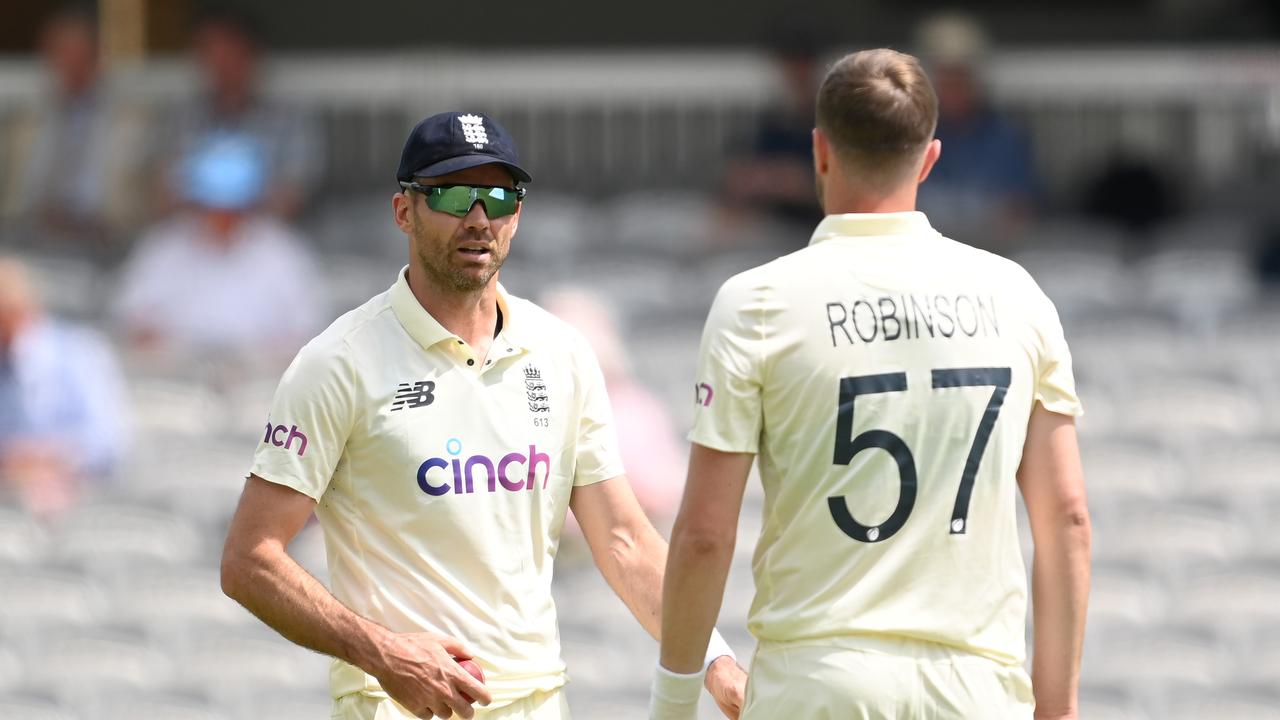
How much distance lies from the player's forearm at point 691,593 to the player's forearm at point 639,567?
1.27 ft

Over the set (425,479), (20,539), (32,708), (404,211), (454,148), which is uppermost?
(454,148)

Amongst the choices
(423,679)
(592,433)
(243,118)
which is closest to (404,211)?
(592,433)

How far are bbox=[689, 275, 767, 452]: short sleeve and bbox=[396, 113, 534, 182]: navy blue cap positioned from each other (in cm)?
61

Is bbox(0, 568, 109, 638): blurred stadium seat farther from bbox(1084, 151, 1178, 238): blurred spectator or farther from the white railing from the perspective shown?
bbox(1084, 151, 1178, 238): blurred spectator

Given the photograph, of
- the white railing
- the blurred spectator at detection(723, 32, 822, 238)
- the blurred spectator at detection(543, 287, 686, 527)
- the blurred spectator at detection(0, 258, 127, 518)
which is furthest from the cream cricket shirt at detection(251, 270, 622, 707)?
the white railing

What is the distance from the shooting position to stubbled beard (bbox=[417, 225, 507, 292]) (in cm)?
370

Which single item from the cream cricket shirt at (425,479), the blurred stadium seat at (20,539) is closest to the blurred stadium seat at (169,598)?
the blurred stadium seat at (20,539)

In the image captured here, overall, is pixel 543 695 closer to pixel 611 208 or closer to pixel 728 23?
pixel 611 208

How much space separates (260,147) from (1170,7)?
5.63 m

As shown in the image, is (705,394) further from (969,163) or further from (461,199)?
(969,163)

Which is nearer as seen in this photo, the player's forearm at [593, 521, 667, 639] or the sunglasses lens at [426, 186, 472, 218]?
the sunglasses lens at [426, 186, 472, 218]

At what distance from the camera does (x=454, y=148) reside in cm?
365

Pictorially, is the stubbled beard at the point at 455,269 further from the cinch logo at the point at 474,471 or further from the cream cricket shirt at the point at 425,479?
the cinch logo at the point at 474,471

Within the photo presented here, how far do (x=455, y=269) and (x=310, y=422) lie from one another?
41 cm
